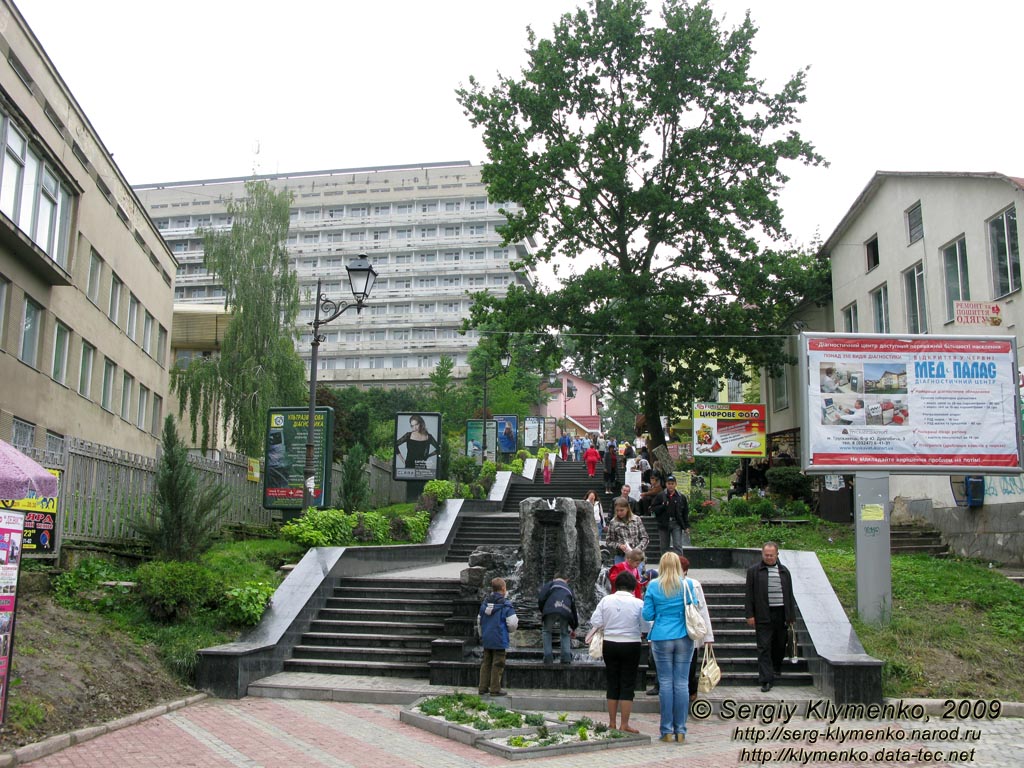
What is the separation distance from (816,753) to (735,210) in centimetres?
2509

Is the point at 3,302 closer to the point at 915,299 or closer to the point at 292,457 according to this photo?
the point at 292,457

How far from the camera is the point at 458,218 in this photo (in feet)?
306

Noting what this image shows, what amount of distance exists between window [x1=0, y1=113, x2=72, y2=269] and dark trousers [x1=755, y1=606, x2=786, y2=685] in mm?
16626

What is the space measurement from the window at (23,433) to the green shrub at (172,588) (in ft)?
31.7

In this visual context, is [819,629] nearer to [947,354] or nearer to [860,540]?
[860,540]

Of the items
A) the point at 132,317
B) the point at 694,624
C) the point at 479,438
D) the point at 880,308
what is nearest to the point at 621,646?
the point at 694,624

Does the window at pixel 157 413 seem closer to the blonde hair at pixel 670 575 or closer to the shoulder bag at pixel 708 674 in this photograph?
the shoulder bag at pixel 708 674

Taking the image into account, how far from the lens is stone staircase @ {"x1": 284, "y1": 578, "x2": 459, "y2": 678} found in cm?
1348

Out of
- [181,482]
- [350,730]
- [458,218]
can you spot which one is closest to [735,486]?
[181,482]

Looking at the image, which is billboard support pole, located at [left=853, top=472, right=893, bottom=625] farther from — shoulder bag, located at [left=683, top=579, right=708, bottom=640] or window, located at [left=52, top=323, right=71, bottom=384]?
window, located at [left=52, top=323, right=71, bottom=384]

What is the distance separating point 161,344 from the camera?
37.0 meters

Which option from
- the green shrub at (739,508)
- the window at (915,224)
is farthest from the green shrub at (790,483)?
the window at (915,224)

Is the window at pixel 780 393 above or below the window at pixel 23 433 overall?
above

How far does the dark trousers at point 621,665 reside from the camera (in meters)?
9.66
